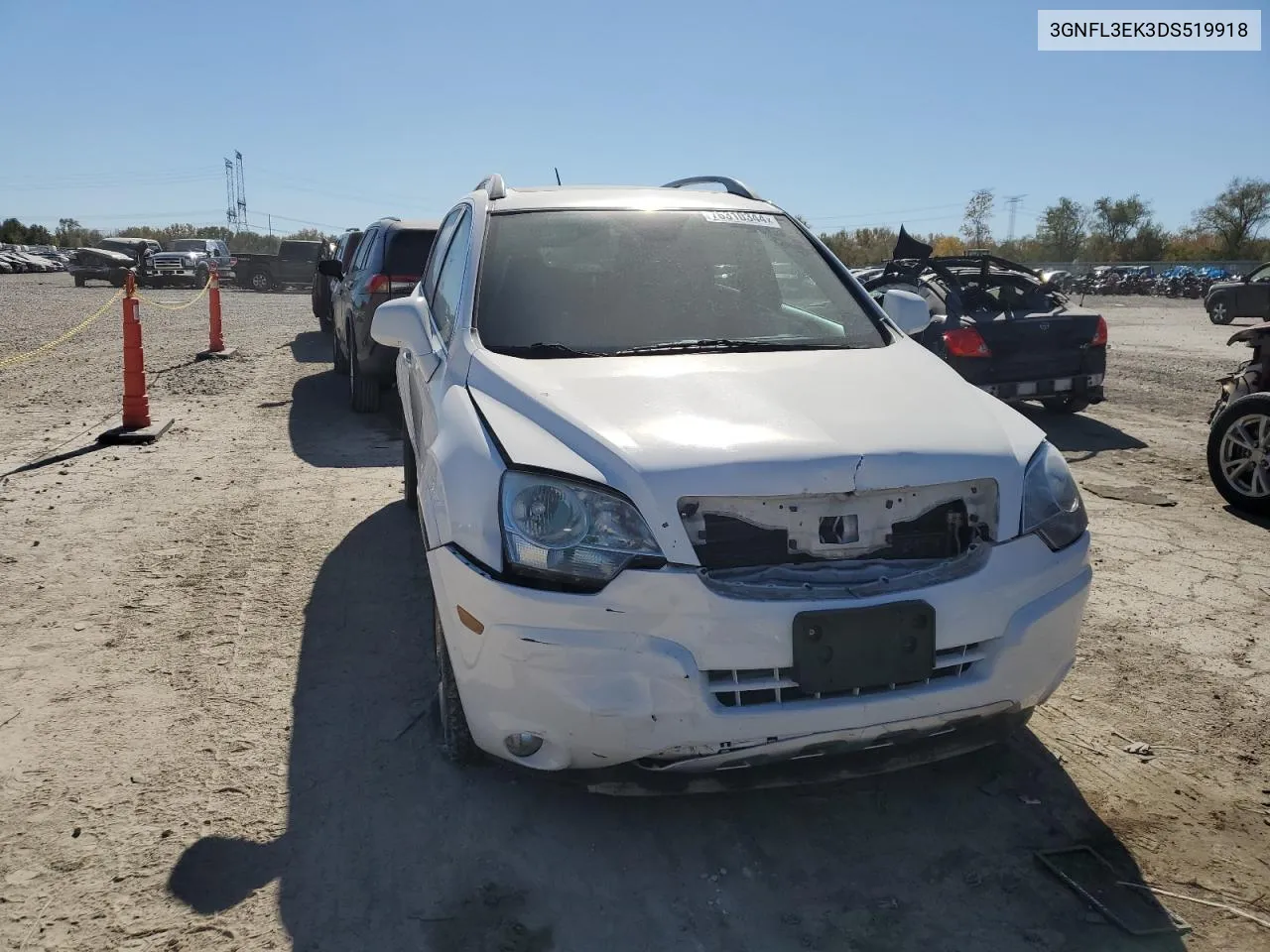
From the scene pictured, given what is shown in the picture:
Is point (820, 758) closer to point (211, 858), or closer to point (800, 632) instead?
point (800, 632)

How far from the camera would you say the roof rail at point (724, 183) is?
4789 mm

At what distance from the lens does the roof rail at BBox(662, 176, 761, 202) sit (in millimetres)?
4789

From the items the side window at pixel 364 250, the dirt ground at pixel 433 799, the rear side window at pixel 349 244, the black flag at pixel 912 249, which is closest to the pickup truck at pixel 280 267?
the rear side window at pixel 349 244

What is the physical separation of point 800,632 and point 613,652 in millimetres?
461

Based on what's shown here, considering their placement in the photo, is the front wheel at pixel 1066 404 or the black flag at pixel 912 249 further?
the black flag at pixel 912 249

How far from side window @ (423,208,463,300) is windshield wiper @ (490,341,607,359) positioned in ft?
5.05

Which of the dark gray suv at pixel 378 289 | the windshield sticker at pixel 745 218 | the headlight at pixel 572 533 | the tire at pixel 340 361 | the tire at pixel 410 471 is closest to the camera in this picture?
the headlight at pixel 572 533

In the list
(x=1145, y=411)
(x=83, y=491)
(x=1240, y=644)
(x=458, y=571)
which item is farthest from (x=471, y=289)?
(x=1145, y=411)

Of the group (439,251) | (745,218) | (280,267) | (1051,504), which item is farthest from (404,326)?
(280,267)

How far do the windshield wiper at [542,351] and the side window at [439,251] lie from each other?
1540 mm

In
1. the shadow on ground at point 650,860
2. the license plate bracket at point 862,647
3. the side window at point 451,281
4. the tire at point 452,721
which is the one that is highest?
the side window at point 451,281

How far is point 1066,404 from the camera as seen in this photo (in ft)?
31.4

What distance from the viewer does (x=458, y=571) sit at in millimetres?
2703

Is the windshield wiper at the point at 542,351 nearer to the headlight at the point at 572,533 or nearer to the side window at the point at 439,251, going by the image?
the headlight at the point at 572,533
